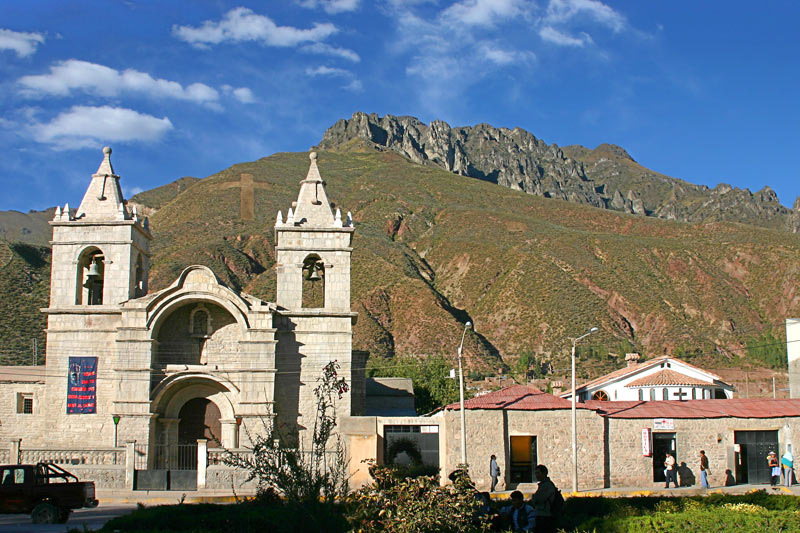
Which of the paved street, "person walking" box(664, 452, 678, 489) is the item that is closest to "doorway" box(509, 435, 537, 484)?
"person walking" box(664, 452, 678, 489)

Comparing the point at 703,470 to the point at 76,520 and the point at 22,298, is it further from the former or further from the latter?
the point at 22,298

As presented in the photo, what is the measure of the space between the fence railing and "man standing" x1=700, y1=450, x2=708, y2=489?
64.4ft

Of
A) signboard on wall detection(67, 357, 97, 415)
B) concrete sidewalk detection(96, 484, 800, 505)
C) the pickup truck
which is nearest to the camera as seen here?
the pickup truck

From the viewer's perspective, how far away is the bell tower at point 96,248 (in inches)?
1298

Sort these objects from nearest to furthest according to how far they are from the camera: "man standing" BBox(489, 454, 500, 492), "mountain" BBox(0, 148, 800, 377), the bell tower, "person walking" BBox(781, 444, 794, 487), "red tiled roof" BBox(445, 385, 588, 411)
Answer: "man standing" BBox(489, 454, 500, 492)
"person walking" BBox(781, 444, 794, 487)
"red tiled roof" BBox(445, 385, 588, 411)
the bell tower
"mountain" BBox(0, 148, 800, 377)

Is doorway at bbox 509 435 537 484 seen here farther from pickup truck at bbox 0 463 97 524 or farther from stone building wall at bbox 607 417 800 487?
pickup truck at bbox 0 463 97 524

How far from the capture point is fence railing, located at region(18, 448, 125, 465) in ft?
95.6

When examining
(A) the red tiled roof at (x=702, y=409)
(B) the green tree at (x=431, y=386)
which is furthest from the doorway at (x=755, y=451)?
(B) the green tree at (x=431, y=386)

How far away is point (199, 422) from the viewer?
107 ft

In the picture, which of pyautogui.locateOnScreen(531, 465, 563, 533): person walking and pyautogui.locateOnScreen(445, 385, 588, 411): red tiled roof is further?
pyautogui.locateOnScreen(445, 385, 588, 411): red tiled roof

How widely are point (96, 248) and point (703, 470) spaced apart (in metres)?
23.7

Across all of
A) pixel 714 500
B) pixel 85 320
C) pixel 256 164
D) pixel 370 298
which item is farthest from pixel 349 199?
pixel 714 500

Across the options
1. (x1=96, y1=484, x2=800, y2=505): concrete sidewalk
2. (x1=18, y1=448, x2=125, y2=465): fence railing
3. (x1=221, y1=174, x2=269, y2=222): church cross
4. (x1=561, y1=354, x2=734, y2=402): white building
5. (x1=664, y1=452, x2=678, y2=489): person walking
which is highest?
(x1=221, y1=174, x2=269, y2=222): church cross

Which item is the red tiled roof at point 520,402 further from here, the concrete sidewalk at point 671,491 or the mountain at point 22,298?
the mountain at point 22,298
